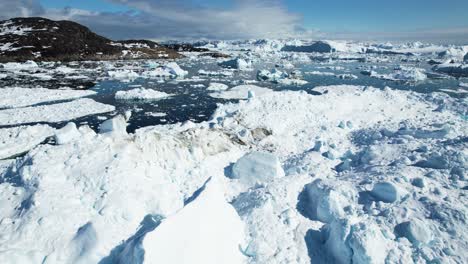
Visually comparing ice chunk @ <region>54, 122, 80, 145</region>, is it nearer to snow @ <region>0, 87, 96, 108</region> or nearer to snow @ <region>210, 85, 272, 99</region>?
snow @ <region>0, 87, 96, 108</region>

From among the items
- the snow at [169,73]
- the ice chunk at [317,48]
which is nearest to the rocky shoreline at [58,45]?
the snow at [169,73]

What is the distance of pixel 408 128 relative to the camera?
10703 millimetres

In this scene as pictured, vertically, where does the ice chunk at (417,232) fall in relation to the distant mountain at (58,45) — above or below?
below

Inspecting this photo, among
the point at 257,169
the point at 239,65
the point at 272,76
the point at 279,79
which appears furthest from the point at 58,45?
the point at 257,169

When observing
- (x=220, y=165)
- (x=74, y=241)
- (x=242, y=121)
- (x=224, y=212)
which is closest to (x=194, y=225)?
(x=224, y=212)

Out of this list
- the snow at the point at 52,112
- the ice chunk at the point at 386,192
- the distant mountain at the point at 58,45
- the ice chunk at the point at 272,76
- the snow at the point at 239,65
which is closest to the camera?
the ice chunk at the point at 386,192

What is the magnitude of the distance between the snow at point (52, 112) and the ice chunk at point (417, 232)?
14095 millimetres

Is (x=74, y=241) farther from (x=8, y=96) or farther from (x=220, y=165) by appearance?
(x=8, y=96)

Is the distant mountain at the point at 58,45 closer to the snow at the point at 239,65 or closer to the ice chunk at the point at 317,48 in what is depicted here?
the snow at the point at 239,65

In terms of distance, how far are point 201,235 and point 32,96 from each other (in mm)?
18416

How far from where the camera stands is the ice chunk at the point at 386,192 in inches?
225

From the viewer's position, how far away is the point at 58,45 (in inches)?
2119

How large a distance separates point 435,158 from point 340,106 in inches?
290

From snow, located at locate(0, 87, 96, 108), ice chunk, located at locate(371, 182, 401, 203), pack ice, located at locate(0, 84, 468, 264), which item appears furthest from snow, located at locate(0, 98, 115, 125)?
ice chunk, located at locate(371, 182, 401, 203)
